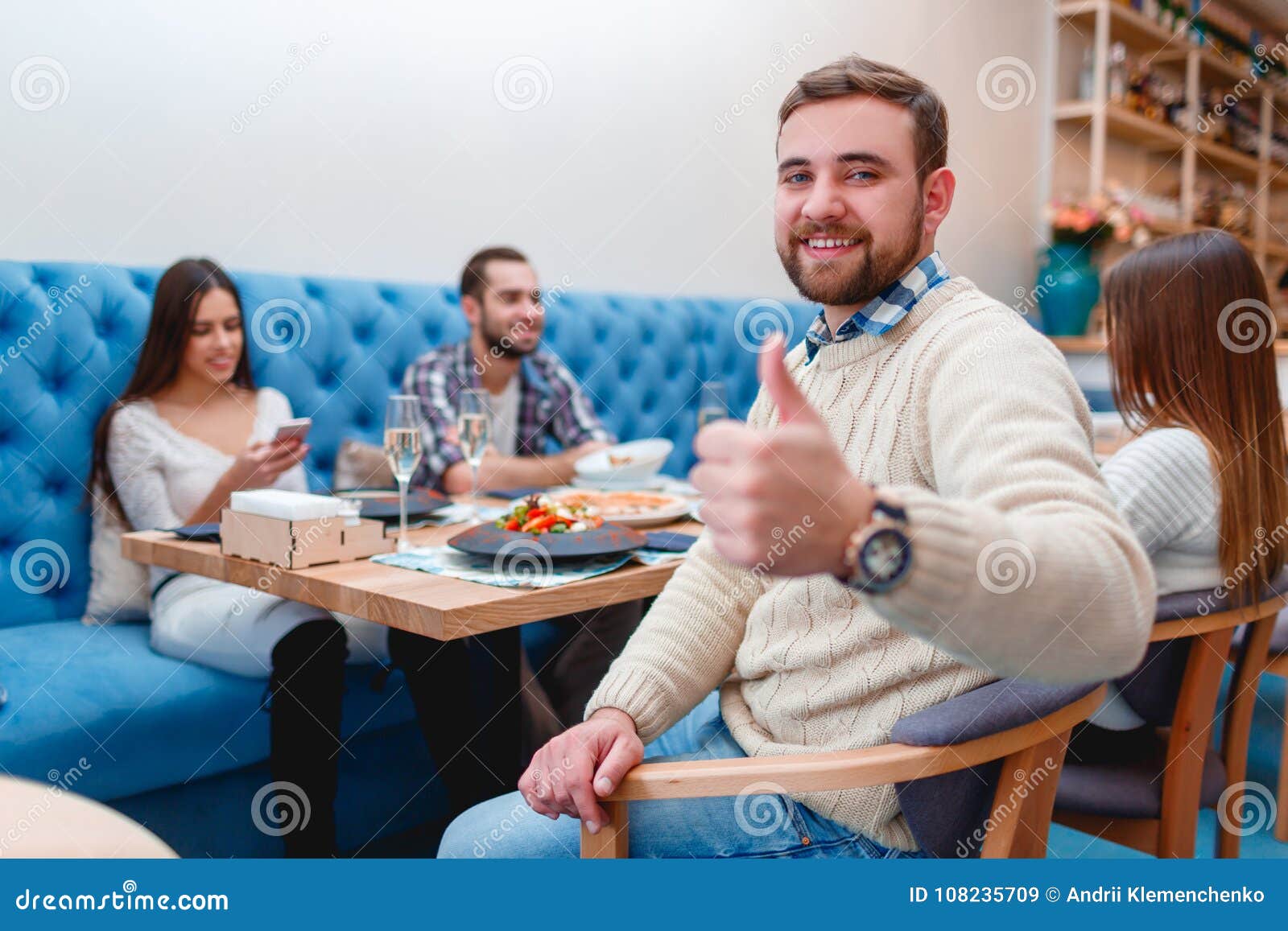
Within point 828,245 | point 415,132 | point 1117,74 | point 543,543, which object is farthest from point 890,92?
point 1117,74

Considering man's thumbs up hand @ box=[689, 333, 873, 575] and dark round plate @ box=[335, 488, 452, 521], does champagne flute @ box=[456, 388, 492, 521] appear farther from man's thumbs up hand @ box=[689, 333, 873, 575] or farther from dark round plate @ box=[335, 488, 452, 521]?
man's thumbs up hand @ box=[689, 333, 873, 575]

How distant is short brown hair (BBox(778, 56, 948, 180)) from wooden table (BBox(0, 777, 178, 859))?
96 cm

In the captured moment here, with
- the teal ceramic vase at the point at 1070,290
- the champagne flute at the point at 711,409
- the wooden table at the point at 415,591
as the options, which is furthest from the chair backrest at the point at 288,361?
the teal ceramic vase at the point at 1070,290

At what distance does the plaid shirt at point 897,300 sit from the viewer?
42.4 inches

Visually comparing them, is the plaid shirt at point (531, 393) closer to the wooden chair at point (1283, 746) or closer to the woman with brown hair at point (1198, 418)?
the woman with brown hair at point (1198, 418)

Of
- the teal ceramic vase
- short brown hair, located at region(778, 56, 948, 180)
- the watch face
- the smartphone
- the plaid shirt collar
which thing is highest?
the teal ceramic vase

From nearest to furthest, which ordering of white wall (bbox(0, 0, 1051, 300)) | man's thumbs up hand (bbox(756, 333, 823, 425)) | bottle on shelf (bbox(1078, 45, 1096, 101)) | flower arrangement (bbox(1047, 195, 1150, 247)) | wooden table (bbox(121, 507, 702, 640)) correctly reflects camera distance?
man's thumbs up hand (bbox(756, 333, 823, 425)) < wooden table (bbox(121, 507, 702, 640)) < white wall (bbox(0, 0, 1051, 300)) < flower arrangement (bbox(1047, 195, 1150, 247)) < bottle on shelf (bbox(1078, 45, 1096, 101))

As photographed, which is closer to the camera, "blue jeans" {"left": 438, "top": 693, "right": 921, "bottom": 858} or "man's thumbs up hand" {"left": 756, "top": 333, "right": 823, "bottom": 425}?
"man's thumbs up hand" {"left": 756, "top": 333, "right": 823, "bottom": 425}

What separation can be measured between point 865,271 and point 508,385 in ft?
6.25

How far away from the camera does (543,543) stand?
55.3 inches

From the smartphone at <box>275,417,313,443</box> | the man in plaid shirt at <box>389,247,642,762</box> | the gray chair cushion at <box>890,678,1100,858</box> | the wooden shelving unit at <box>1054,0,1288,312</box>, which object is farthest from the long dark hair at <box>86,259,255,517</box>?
the wooden shelving unit at <box>1054,0,1288,312</box>

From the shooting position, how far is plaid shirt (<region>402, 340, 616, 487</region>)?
266cm

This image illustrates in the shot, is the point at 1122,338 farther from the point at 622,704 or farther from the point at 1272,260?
the point at 1272,260
